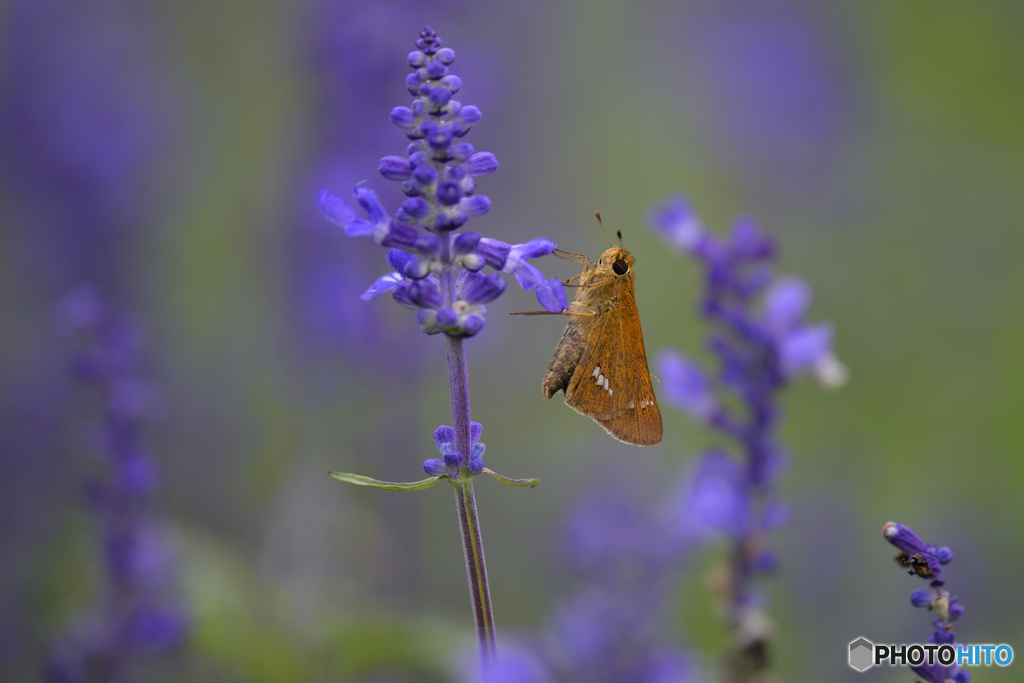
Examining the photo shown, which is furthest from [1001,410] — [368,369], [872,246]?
[368,369]

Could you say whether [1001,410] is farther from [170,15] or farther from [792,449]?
[170,15]

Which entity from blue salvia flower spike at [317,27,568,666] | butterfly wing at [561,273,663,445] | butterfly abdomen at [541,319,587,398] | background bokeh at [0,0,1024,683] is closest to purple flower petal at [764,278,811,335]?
butterfly wing at [561,273,663,445]

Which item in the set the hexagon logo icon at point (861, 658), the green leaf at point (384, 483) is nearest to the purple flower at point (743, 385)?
the hexagon logo icon at point (861, 658)

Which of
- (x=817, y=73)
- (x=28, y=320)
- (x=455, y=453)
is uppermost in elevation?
(x=817, y=73)

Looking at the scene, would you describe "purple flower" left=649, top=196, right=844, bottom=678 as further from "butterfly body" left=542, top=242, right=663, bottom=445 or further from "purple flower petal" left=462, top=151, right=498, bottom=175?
"purple flower petal" left=462, top=151, right=498, bottom=175

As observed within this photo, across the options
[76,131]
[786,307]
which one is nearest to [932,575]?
[786,307]

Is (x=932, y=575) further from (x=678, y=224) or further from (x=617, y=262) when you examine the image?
(x=678, y=224)
